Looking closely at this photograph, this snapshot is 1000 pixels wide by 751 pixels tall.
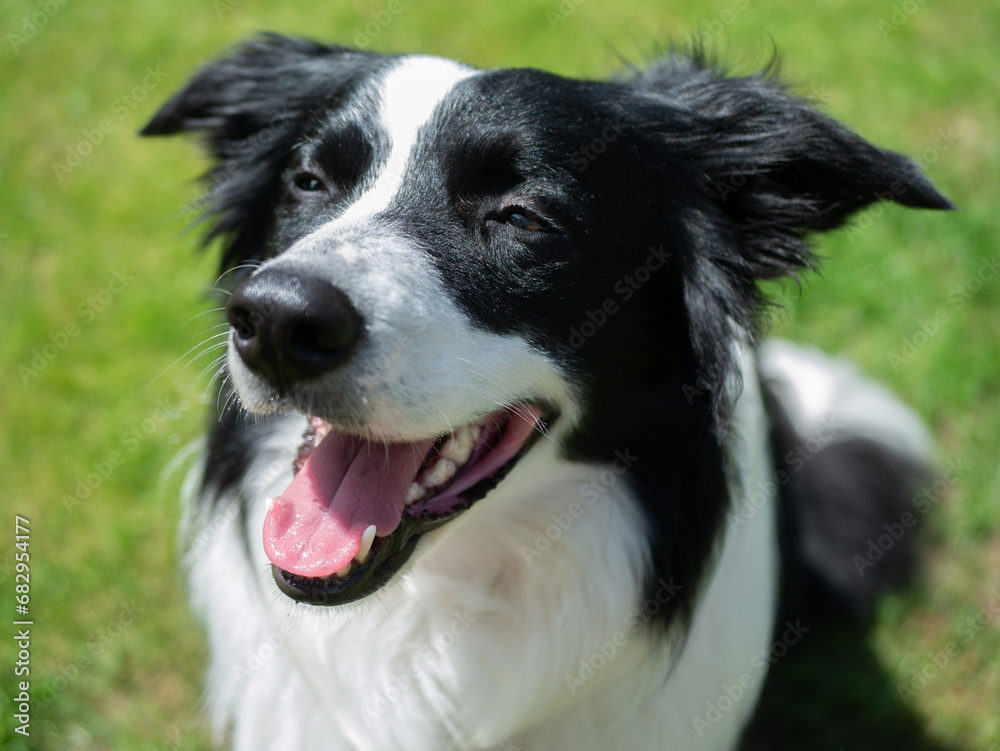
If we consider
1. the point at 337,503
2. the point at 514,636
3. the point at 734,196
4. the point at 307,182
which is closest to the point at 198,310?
the point at 307,182

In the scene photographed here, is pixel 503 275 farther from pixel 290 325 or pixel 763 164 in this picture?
pixel 763 164

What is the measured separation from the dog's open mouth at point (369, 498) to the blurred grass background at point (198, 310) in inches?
33.6

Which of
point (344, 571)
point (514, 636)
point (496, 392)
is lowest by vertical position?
point (514, 636)

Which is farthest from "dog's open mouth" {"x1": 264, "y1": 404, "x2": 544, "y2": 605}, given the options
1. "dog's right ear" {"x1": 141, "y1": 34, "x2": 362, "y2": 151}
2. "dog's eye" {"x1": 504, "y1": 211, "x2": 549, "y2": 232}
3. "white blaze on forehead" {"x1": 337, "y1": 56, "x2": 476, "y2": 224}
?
"dog's right ear" {"x1": 141, "y1": 34, "x2": 362, "y2": 151}

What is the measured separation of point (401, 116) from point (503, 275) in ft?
1.65

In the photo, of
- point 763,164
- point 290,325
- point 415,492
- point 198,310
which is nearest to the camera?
point 290,325

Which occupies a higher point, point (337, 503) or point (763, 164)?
point (763, 164)

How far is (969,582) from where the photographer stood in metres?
3.77

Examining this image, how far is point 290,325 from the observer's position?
1.86m

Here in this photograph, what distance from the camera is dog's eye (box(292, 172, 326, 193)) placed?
2.45 metres

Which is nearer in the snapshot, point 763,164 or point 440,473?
point 440,473

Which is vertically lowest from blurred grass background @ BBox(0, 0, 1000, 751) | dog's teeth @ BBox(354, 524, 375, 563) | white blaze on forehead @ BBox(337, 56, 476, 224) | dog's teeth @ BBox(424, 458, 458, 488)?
blurred grass background @ BBox(0, 0, 1000, 751)

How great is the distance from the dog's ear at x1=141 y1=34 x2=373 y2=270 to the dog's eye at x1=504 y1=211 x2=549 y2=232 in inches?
31.6

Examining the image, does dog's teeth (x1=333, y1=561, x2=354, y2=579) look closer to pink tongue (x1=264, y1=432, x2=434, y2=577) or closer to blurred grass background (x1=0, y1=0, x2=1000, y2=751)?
pink tongue (x1=264, y1=432, x2=434, y2=577)
